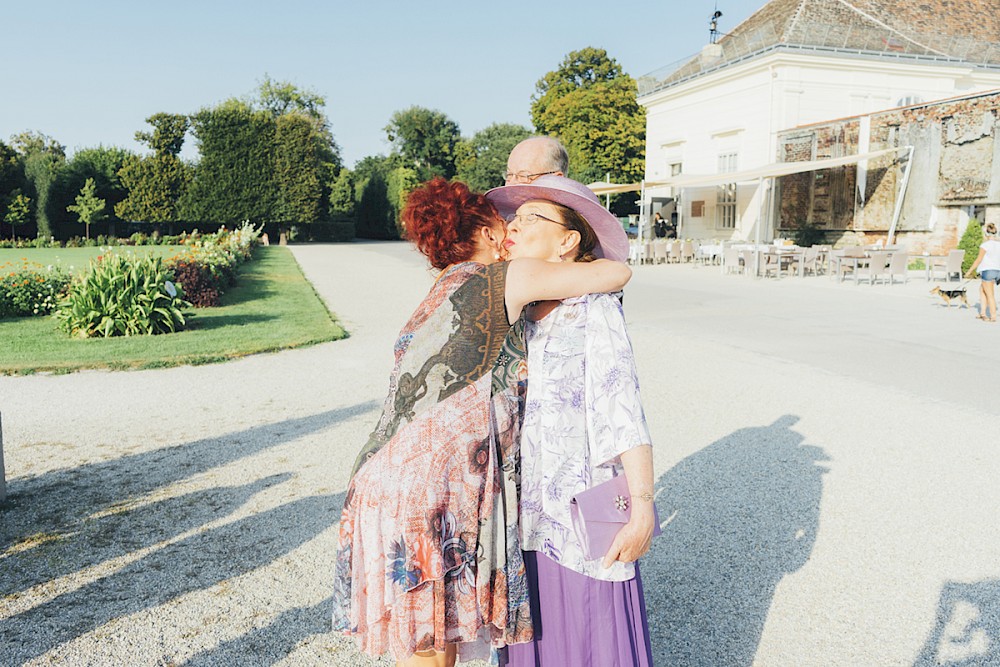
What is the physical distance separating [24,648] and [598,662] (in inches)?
85.4

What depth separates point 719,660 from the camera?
2641 mm

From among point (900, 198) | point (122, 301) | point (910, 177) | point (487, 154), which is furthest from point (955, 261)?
point (487, 154)

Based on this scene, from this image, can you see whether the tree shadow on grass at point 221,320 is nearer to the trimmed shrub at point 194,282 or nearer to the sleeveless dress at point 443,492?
the trimmed shrub at point 194,282

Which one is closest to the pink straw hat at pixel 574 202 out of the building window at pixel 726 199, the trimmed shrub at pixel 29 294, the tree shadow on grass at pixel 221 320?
the tree shadow on grass at pixel 221 320

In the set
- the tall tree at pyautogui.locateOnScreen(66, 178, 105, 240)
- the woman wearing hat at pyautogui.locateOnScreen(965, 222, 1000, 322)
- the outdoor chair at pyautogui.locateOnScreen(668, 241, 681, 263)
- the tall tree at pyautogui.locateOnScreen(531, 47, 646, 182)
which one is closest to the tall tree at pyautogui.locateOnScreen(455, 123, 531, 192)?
the tall tree at pyautogui.locateOnScreen(531, 47, 646, 182)

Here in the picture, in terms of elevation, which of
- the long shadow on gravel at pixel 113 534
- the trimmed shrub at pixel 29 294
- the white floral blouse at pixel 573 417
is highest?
the white floral blouse at pixel 573 417

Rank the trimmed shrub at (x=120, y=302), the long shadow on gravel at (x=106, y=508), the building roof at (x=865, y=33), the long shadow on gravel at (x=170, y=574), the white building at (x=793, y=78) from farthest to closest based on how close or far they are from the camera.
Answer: the building roof at (x=865, y=33) → the white building at (x=793, y=78) → the trimmed shrub at (x=120, y=302) → the long shadow on gravel at (x=106, y=508) → the long shadow on gravel at (x=170, y=574)

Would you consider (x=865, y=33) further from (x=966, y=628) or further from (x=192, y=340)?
(x=966, y=628)

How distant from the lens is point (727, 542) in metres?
3.63

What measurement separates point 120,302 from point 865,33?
27.0 meters

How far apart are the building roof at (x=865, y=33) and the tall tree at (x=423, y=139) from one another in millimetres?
33828

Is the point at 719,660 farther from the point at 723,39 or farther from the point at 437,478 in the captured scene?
the point at 723,39

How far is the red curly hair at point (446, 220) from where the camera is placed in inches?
72.3

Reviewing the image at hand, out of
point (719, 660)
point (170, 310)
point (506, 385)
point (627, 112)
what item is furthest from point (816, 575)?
point (627, 112)
